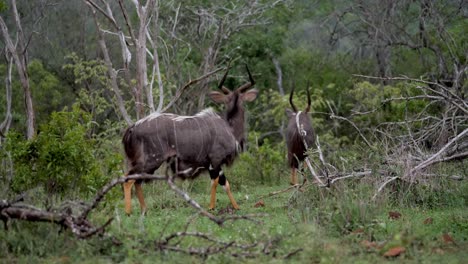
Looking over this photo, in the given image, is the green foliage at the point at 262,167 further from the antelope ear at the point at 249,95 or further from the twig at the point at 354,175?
the twig at the point at 354,175

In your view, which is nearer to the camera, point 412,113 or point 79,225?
point 79,225

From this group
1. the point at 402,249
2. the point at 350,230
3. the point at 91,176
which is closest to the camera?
the point at 402,249

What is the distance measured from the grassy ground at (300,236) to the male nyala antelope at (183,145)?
70cm

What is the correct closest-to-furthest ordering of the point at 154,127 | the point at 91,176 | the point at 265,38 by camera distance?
the point at 91,176 < the point at 154,127 < the point at 265,38

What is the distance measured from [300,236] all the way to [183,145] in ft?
10.1

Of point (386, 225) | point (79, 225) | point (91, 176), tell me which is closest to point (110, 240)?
point (79, 225)

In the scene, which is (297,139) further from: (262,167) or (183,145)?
(183,145)

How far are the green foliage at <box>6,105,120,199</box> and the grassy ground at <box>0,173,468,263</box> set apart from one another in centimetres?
69

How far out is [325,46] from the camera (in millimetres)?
22031

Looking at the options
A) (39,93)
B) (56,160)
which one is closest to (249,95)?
(56,160)

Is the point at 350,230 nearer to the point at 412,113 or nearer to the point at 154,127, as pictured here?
the point at 154,127

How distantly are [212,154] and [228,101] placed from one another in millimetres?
1141

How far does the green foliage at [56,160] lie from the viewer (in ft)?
25.5

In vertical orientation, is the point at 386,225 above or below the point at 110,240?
below
